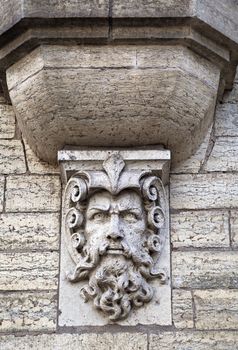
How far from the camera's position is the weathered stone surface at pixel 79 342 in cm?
379

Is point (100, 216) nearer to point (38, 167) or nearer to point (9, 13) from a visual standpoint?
point (38, 167)

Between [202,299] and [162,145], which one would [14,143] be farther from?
[202,299]

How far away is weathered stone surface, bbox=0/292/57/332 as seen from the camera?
3859 mm

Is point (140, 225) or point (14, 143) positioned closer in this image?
point (140, 225)

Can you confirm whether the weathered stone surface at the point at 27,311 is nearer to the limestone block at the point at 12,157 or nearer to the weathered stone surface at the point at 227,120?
the limestone block at the point at 12,157

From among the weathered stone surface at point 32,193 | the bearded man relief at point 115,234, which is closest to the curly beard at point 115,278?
the bearded man relief at point 115,234

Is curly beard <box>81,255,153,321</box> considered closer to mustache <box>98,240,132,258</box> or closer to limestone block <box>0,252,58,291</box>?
mustache <box>98,240,132,258</box>

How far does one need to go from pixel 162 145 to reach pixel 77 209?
0.40m

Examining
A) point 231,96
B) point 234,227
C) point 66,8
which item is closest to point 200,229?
point 234,227

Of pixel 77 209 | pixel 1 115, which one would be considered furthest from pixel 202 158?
pixel 1 115

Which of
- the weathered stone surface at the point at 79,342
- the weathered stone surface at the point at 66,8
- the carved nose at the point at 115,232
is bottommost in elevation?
the weathered stone surface at the point at 79,342

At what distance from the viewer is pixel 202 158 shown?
4.12 metres

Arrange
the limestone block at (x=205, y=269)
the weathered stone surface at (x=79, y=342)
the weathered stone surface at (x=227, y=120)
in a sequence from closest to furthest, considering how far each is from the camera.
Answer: the weathered stone surface at (x=79, y=342)
the limestone block at (x=205, y=269)
the weathered stone surface at (x=227, y=120)

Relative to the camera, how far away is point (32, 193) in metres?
4.05
